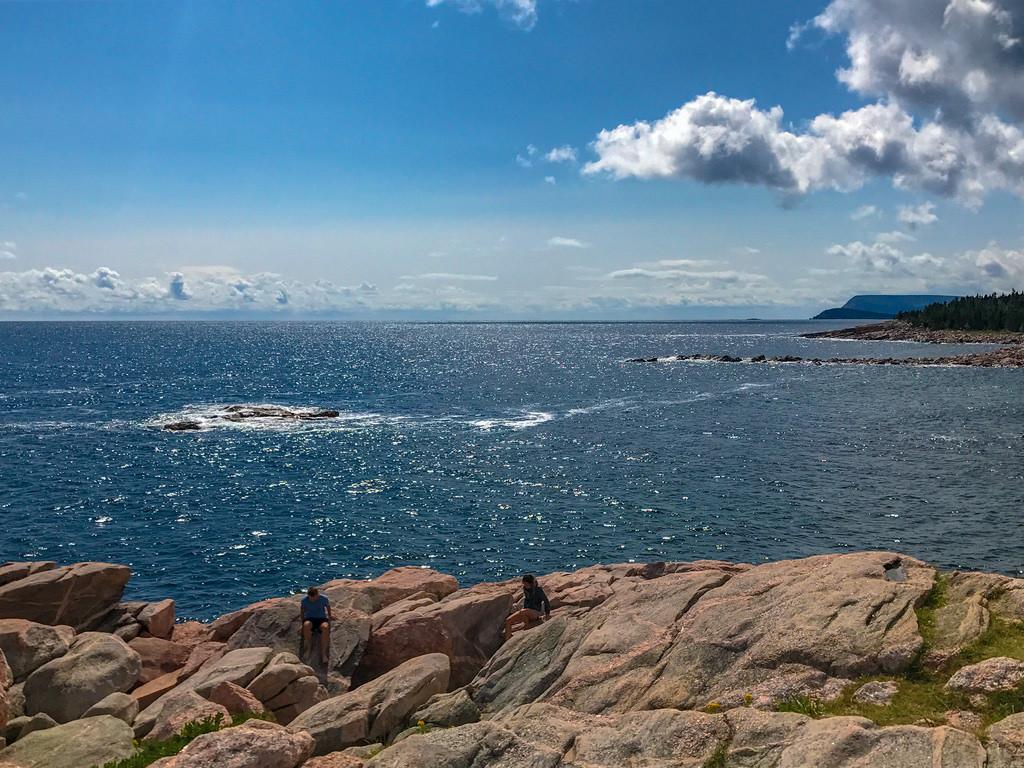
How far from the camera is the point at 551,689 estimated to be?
1775 cm

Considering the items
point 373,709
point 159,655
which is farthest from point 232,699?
point 159,655

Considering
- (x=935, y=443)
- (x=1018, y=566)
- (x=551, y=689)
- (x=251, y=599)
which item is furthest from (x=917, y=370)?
(x=551, y=689)

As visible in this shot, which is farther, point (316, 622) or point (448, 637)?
point (316, 622)

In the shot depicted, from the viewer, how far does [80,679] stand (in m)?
22.3

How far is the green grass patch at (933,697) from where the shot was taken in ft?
43.8

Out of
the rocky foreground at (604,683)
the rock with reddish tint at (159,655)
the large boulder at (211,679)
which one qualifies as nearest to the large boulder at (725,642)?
the rocky foreground at (604,683)

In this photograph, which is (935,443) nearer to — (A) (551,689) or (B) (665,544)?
(B) (665,544)

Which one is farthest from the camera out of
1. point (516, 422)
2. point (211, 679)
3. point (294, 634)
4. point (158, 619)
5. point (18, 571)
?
point (516, 422)

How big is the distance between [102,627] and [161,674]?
16.2ft

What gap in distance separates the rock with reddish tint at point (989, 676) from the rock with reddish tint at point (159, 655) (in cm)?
2398

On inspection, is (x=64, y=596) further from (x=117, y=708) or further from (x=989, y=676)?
(x=989, y=676)

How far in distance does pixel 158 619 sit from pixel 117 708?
10226mm

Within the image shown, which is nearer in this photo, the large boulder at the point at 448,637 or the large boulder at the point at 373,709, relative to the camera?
the large boulder at the point at 373,709

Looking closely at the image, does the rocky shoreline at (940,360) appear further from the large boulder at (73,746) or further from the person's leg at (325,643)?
the large boulder at (73,746)
